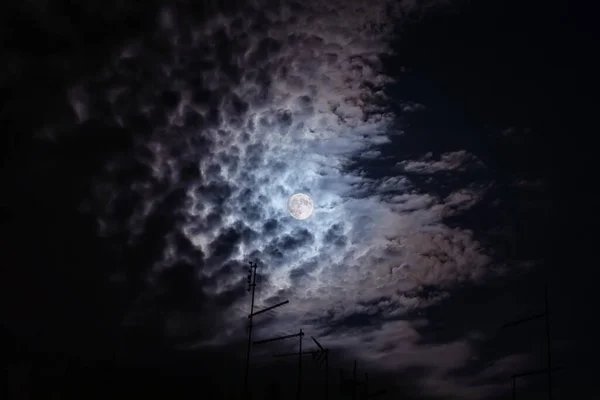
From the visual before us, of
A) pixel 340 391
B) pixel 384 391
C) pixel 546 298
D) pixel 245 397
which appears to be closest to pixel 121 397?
pixel 340 391

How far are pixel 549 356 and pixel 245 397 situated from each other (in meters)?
20.1

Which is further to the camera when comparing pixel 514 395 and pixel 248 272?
pixel 514 395

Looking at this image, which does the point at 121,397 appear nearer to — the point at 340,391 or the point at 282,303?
the point at 340,391

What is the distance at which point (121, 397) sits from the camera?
5956 centimetres

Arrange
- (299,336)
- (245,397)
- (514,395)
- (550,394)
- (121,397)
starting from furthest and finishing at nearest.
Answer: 1. (121,397)
2. (514,395)
3. (299,336)
4. (550,394)
5. (245,397)

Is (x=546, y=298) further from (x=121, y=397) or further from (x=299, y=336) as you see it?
(x=121, y=397)

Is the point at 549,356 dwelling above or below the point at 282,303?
below

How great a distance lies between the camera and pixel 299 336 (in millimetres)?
43312

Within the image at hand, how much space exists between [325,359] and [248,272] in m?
11.0

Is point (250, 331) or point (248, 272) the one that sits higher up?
point (248, 272)

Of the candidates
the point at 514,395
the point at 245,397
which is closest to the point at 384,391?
the point at 514,395

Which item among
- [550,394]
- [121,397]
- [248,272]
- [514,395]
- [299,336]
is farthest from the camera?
[121,397]

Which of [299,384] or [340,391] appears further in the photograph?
[340,391]

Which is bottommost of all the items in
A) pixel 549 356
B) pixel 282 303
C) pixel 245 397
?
pixel 245 397
